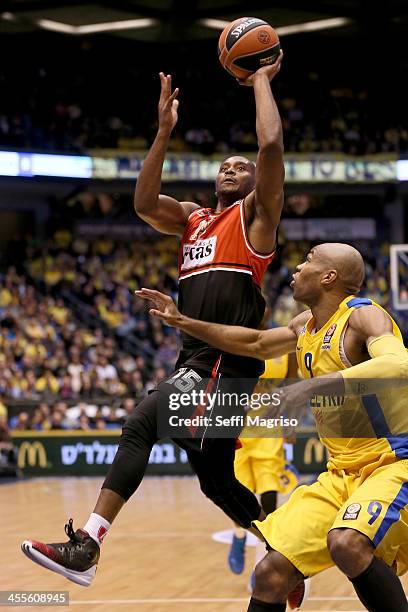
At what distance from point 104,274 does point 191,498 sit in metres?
12.2

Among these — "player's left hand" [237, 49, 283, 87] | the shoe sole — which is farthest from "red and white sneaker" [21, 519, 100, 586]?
"player's left hand" [237, 49, 283, 87]

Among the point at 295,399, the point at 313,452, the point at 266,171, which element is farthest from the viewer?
the point at 313,452

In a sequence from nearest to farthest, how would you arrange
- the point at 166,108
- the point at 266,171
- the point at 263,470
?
the point at 266,171 < the point at 166,108 < the point at 263,470

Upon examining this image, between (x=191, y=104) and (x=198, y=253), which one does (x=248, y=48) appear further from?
(x=191, y=104)

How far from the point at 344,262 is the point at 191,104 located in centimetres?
2609

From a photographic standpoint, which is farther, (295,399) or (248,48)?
(248,48)

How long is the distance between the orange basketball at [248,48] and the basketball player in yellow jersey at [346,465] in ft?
4.07

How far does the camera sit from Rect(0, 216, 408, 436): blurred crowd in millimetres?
18875

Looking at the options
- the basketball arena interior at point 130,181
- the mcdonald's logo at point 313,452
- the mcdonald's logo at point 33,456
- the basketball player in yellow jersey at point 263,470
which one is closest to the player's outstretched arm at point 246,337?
the basketball player in yellow jersey at point 263,470

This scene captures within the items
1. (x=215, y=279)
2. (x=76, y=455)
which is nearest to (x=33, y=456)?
(x=76, y=455)

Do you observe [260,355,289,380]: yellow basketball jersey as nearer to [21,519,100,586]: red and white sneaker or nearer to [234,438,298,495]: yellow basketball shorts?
[234,438,298,495]: yellow basketball shorts

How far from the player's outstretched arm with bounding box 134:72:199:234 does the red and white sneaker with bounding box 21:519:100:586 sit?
6.19 feet

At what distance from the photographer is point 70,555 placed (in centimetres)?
471

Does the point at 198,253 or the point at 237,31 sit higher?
the point at 237,31
